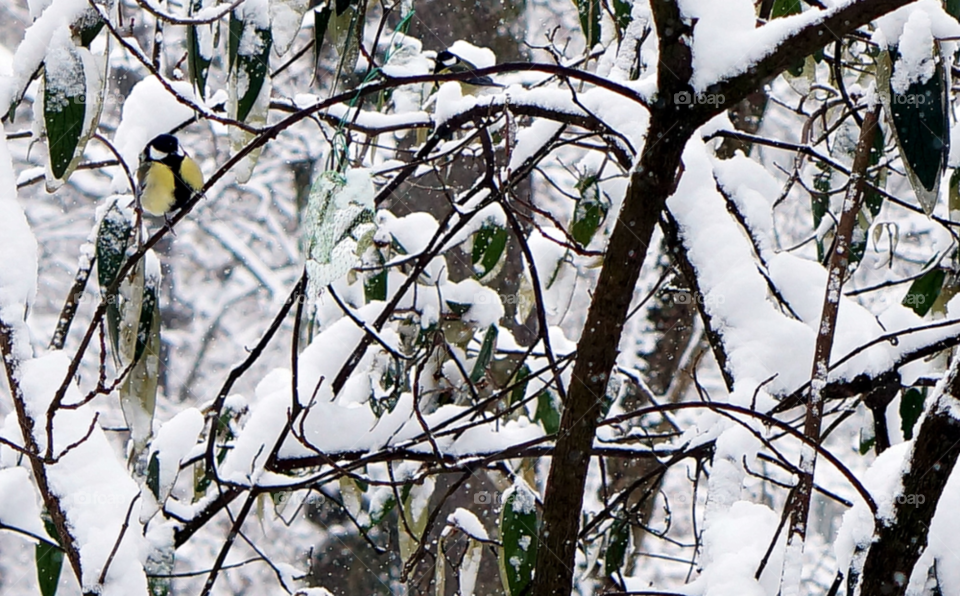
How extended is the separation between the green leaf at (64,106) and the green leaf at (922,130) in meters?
0.73

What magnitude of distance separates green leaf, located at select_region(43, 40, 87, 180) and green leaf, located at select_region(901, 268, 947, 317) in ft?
3.69

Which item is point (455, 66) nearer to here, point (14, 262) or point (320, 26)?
point (320, 26)

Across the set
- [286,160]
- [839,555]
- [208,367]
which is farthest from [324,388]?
[208,367]

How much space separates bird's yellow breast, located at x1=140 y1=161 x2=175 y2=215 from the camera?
4.04 feet

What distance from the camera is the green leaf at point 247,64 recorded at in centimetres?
91

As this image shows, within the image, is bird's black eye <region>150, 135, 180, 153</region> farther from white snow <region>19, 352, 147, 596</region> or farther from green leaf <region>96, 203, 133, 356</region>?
white snow <region>19, 352, 147, 596</region>

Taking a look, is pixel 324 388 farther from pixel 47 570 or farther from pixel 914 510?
pixel 914 510

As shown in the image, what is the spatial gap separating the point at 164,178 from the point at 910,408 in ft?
3.44

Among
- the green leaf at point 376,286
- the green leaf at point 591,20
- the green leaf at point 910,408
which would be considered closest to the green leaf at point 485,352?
the green leaf at point 376,286

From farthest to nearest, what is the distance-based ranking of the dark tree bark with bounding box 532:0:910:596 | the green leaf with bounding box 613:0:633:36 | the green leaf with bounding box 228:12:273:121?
1. the green leaf with bounding box 613:0:633:36
2. the green leaf with bounding box 228:12:273:121
3. the dark tree bark with bounding box 532:0:910:596

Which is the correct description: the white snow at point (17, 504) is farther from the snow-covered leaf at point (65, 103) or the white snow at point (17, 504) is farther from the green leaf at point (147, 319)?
the snow-covered leaf at point (65, 103)

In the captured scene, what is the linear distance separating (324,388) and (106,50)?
20.9 inches

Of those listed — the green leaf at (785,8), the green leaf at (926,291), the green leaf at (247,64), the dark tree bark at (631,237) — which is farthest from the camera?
the green leaf at (926,291)

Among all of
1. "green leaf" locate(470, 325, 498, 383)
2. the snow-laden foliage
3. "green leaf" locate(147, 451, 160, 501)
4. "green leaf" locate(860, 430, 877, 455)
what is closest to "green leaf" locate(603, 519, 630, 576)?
the snow-laden foliage
